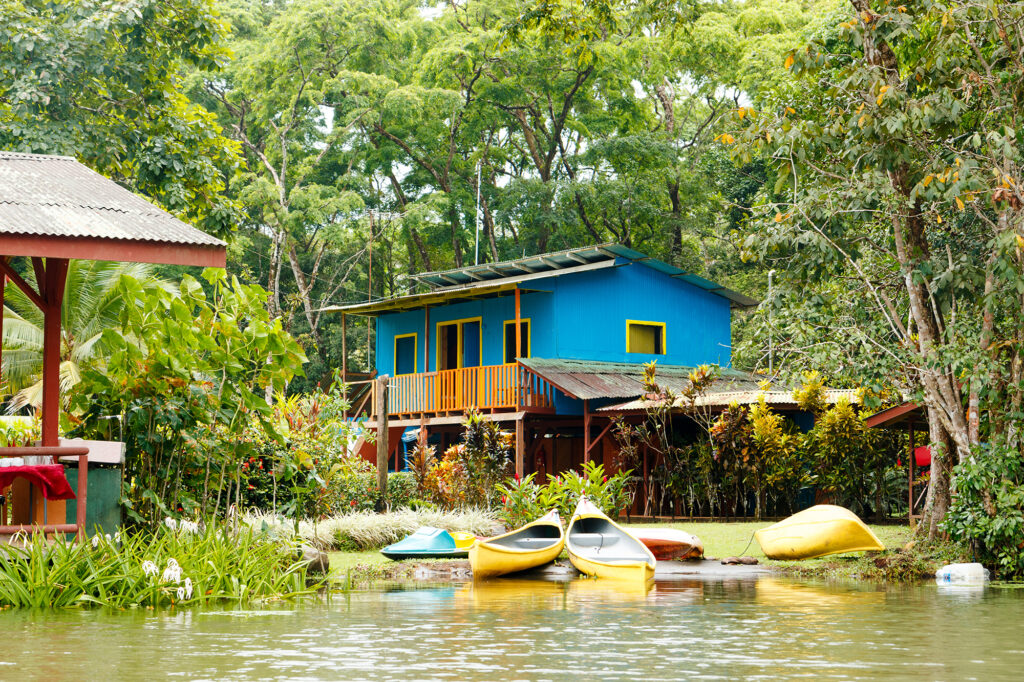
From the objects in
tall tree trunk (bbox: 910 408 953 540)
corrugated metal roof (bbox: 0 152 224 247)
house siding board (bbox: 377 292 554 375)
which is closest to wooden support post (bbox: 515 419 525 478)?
house siding board (bbox: 377 292 554 375)

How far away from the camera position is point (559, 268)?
2941 centimetres

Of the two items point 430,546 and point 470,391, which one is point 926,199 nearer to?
point 430,546

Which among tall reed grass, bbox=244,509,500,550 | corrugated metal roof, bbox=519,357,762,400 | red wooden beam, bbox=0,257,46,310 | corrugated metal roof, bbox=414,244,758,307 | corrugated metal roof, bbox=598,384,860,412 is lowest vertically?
Answer: tall reed grass, bbox=244,509,500,550

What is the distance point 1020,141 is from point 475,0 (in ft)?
83.1

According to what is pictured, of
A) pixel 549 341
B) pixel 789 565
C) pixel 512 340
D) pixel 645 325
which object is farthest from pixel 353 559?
pixel 645 325

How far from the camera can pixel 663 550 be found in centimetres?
1805

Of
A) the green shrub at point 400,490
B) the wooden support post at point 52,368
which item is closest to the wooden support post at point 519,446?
the green shrub at point 400,490

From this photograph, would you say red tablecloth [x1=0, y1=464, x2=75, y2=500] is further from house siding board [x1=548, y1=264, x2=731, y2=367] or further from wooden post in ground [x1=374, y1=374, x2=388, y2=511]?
house siding board [x1=548, y1=264, x2=731, y2=367]

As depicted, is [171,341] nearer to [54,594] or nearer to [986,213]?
[54,594]

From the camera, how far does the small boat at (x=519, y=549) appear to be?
15.4m

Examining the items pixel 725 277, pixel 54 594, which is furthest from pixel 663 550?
pixel 725 277

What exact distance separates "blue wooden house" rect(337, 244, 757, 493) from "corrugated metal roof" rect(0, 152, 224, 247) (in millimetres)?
15564

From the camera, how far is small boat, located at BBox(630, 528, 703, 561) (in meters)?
17.8

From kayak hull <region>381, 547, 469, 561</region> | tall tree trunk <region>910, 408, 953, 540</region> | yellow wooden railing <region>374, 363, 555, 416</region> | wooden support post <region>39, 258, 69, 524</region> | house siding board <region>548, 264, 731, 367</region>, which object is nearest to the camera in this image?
wooden support post <region>39, 258, 69, 524</region>
